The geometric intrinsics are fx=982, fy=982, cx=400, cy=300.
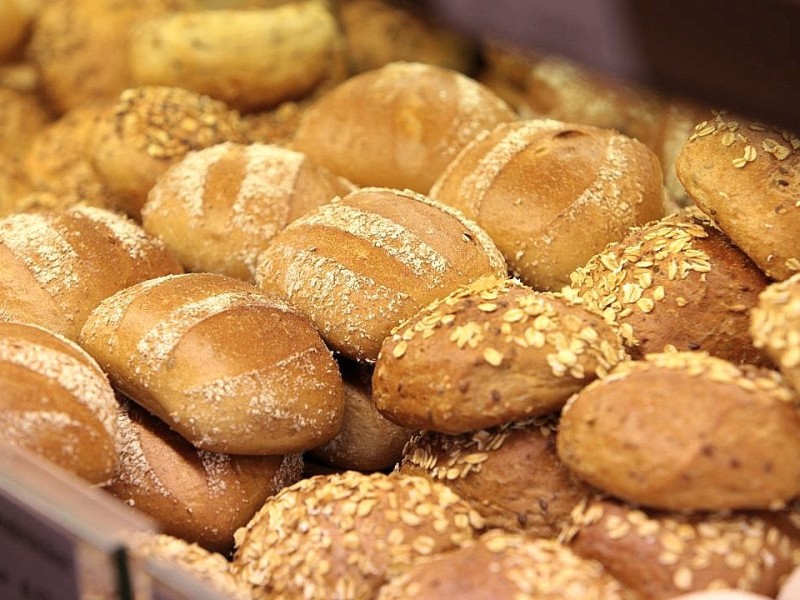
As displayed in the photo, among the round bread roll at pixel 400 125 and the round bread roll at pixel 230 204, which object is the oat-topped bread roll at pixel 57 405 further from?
the round bread roll at pixel 400 125

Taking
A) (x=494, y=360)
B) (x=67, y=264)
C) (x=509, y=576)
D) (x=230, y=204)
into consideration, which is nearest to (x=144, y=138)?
(x=230, y=204)

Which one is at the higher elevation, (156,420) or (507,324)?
(507,324)

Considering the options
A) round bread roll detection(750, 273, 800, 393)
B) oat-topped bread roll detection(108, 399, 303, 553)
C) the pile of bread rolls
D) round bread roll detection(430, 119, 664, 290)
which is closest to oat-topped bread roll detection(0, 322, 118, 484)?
the pile of bread rolls

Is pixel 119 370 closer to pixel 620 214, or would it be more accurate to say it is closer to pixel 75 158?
pixel 620 214

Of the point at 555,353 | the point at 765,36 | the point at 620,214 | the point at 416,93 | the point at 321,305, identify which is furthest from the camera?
the point at 416,93

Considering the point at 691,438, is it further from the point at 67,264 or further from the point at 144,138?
the point at 144,138

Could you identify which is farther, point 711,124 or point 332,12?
point 332,12

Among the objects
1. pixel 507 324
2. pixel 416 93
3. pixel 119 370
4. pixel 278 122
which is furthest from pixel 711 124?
pixel 278 122
